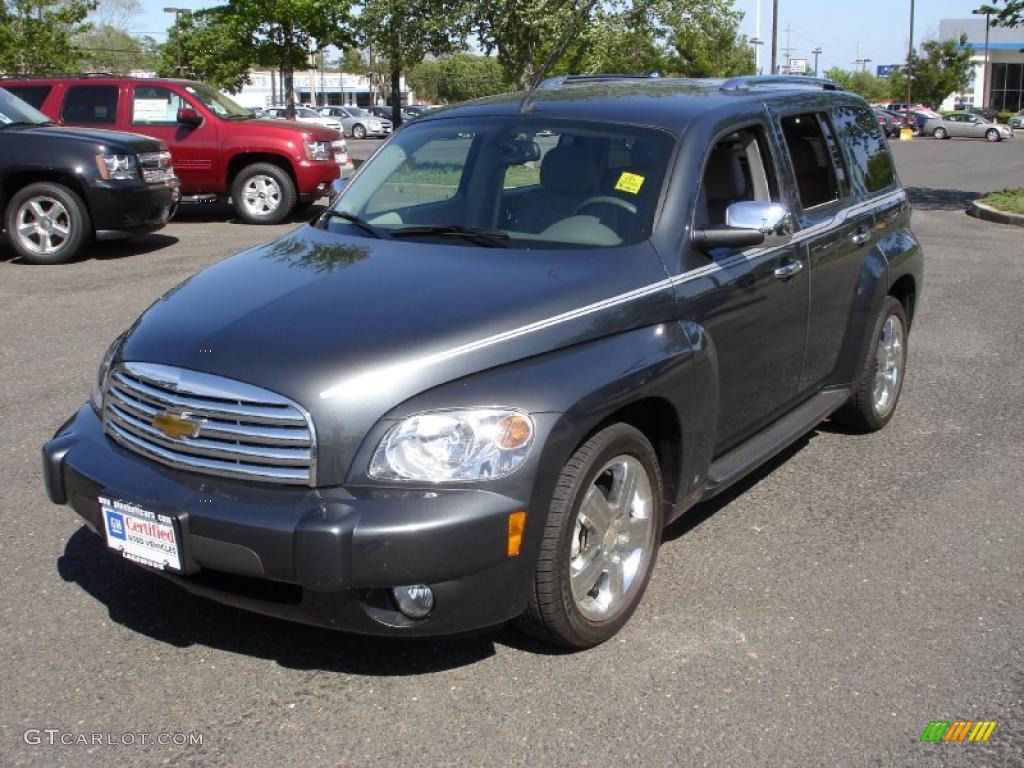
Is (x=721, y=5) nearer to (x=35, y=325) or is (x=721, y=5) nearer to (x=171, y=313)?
(x=35, y=325)

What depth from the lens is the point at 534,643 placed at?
3797mm

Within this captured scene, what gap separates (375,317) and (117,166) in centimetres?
880

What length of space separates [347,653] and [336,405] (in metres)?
0.97

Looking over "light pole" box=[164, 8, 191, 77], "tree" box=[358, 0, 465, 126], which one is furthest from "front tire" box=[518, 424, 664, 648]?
"light pole" box=[164, 8, 191, 77]

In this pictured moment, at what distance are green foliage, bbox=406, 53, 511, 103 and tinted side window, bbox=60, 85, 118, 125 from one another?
30.7 meters

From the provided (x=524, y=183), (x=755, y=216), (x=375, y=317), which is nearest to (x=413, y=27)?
(x=524, y=183)

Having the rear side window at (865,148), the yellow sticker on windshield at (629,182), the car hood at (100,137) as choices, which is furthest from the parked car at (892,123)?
the yellow sticker on windshield at (629,182)

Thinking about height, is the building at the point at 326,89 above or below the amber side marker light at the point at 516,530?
above

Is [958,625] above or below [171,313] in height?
below

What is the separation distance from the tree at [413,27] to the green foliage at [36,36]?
14.6 m

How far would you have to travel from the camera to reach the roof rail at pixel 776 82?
5.15 m

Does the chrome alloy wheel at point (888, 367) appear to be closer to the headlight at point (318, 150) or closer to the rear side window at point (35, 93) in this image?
the headlight at point (318, 150)

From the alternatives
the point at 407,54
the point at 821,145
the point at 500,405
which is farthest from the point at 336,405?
the point at 407,54

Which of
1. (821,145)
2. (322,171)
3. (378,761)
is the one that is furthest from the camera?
(322,171)
